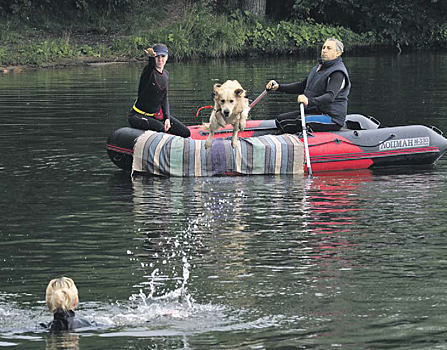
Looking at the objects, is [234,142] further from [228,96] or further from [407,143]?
[407,143]

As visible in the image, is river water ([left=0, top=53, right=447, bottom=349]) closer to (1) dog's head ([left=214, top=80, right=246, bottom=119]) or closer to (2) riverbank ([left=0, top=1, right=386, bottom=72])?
(1) dog's head ([left=214, top=80, right=246, bottom=119])

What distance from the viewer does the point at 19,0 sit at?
1332 inches

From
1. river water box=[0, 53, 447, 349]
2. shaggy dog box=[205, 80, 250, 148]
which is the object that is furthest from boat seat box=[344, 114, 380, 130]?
shaggy dog box=[205, 80, 250, 148]

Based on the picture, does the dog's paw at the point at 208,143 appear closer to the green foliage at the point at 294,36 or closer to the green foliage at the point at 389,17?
the green foliage at the point at 294,36

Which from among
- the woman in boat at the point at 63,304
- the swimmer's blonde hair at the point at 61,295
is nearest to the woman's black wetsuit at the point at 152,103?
the woman in boat at the point at 63,304

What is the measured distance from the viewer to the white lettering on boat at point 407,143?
47.0ft

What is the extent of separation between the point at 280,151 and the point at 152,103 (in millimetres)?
1839

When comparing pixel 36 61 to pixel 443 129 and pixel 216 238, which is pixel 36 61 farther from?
pixel 216 238

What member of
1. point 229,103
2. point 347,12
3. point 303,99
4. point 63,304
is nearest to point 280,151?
point 303,99

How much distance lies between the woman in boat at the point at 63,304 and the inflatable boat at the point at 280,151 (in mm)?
6324

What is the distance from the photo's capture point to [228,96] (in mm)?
11633

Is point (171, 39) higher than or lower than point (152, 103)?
higher

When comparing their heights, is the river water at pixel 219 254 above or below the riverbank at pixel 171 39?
below

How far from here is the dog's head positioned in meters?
11.6
